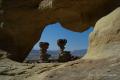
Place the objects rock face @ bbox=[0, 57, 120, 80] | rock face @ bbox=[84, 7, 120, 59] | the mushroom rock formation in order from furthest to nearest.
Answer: the mushroom rock formation < rock face @ bbox=[84, 7, 120, 59] < rock face @ bbox=[0, 57, 120, 80]

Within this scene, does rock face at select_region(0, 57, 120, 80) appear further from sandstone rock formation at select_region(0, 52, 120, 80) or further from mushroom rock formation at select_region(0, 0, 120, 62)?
mushroom rock formation at select_region(0, 0, 120, 62)

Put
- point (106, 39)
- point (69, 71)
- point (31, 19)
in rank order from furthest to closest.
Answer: point (31, 19) → point (106, 39) → point (69, 71)

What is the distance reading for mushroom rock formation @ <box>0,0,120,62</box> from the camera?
25.2 feet

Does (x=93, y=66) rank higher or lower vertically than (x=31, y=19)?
lower

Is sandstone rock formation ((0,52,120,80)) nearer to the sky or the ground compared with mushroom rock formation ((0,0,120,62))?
nearer to the ground

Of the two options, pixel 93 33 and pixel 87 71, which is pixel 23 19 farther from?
pixel 87 71

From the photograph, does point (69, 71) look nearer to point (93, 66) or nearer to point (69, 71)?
point (69, 71)


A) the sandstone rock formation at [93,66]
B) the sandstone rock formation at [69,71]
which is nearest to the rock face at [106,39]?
the sandstone rock formation at [93,66]

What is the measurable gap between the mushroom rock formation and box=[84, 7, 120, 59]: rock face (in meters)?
1.72

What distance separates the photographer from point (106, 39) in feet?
17.2

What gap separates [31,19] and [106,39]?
401cm

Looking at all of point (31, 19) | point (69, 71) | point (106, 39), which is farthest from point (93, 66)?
point (31, 19)

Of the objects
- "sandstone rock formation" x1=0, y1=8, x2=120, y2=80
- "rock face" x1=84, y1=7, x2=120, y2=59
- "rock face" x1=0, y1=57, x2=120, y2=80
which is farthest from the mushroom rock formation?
"rock face" x1=0, y1=57, x2=120, y2=80

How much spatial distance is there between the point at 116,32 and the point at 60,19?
3.64 m
